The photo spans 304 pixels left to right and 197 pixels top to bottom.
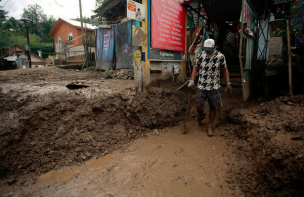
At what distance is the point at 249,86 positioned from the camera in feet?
13.5

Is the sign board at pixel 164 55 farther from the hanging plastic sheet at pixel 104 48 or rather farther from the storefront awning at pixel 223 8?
the hanging plastic sheet at pixel 104 48

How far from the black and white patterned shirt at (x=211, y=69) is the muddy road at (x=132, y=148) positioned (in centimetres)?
93

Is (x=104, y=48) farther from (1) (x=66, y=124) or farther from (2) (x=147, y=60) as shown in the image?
(1) (x=66, y=124)

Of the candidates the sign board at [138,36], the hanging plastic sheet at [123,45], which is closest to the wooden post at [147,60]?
the sign board at [138,36]

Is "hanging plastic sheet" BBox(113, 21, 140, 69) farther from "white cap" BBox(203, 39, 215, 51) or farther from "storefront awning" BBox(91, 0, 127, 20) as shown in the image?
"white cap" BBox(203, 39, 215, 51)

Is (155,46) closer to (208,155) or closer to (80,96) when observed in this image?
(80,96)

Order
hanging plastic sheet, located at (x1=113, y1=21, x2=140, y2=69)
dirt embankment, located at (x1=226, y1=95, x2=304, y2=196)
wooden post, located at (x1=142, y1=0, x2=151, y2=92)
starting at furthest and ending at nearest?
hanging plastic sheet, located at (x1=113, y1=21, x2=140, y2=69) < wooden post, located at (x1=142, y1=0, x2=151, y2=92) < dirt embankment, located at (x1=226, y1=95, x2=304, y2=196)

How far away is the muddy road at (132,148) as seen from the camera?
2117mm

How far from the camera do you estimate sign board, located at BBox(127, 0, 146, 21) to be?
354 cm

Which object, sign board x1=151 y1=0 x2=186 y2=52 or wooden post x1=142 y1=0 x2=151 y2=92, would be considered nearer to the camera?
wooden post x1=142 y1=0 x2=151 y2=92

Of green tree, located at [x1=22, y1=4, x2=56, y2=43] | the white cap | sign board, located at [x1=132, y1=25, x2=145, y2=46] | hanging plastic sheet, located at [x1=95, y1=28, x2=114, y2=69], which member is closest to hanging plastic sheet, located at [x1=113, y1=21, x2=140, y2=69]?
hanging plastic sheet, located at [x1=95, y1=28, x2=114, y2=69]

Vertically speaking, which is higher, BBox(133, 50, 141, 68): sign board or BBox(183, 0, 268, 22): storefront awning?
BBox(183, 0, 268, 22): storefront awning

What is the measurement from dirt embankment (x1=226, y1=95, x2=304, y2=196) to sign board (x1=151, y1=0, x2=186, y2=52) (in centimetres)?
273

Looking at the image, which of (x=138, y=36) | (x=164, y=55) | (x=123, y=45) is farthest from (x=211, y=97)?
(x=123, y=45)
